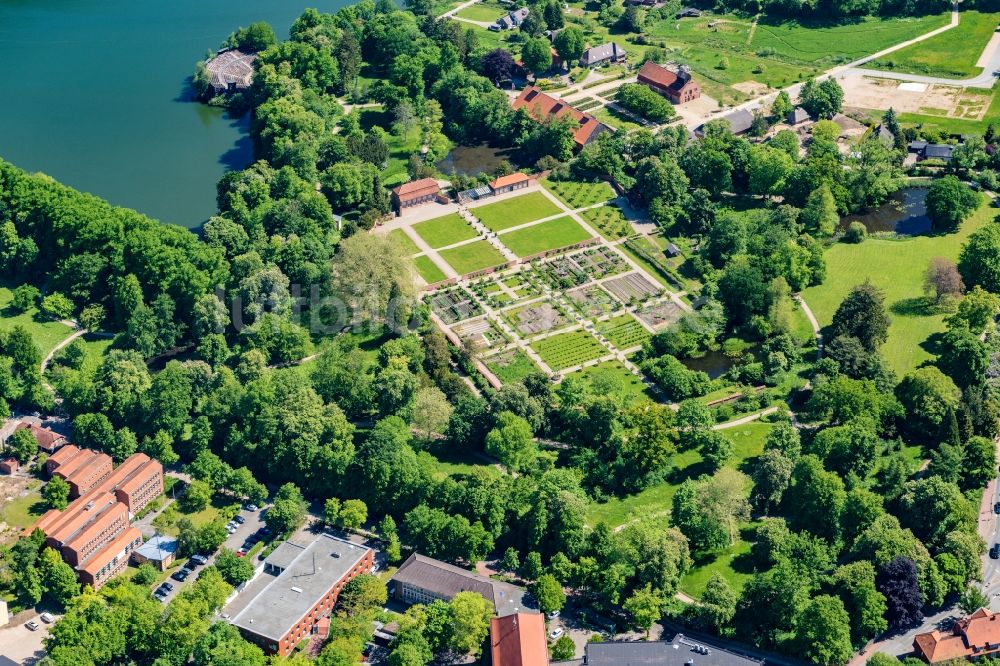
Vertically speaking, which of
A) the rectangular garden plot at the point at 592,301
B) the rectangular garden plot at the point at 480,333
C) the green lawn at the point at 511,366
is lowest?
the rectangular garden plot at the point at 592,301

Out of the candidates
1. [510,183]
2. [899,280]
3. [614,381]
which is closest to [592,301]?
[614,381]

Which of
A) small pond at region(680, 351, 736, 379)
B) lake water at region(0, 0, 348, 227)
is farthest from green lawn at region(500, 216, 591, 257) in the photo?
lake water at region(0, 0, 348, 227)

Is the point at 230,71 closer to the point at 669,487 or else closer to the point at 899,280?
the point at 899,280

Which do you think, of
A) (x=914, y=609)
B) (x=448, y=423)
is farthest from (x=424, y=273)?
(x=914, y=609)

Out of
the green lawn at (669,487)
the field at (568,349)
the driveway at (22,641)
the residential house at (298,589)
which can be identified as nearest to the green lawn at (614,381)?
the field at (568,349)

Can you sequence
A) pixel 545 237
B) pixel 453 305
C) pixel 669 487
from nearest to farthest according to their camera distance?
pixel 669 487 → pixel 453 305 → pixel 545 237

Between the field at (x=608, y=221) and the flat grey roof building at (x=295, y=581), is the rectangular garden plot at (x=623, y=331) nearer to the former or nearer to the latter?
the field at (x=608, y=221)

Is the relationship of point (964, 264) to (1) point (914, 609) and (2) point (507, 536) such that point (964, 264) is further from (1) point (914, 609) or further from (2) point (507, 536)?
(2) point (507, 536)
